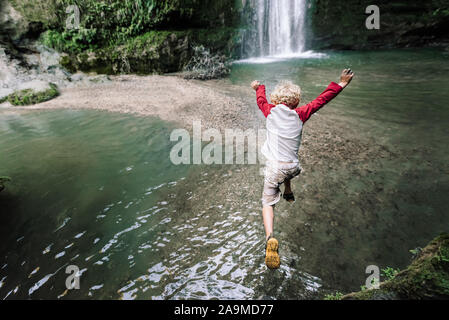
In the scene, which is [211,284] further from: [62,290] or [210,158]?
[210,158]

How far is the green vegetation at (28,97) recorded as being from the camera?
9.85 metres

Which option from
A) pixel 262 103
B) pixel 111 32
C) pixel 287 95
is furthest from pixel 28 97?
pixel 287 95

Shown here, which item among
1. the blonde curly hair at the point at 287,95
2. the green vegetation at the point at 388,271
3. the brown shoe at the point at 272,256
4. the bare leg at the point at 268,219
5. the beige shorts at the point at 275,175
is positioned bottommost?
the green vegetation at the point at 388,271

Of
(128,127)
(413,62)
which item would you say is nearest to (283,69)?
(413,62)

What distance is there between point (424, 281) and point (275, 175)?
1461 mm

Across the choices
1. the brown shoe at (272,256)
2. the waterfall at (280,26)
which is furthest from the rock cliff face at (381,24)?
the brown shoe at (272,256)

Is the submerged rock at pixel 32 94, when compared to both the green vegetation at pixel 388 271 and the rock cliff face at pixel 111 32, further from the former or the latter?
the green vegetation at pixel 388 271

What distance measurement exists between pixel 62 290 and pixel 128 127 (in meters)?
5.11

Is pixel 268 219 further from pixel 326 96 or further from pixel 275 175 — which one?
pixel 326 96

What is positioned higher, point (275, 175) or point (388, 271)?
point (275, 175)

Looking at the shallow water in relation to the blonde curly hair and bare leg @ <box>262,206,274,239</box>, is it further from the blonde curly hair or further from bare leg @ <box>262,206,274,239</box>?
the blonde curly hair

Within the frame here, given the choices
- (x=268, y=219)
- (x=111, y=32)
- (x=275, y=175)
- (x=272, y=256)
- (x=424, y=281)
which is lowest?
(x=272, y=256)

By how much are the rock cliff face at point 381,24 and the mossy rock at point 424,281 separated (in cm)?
1924

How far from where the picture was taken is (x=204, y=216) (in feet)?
11.5
